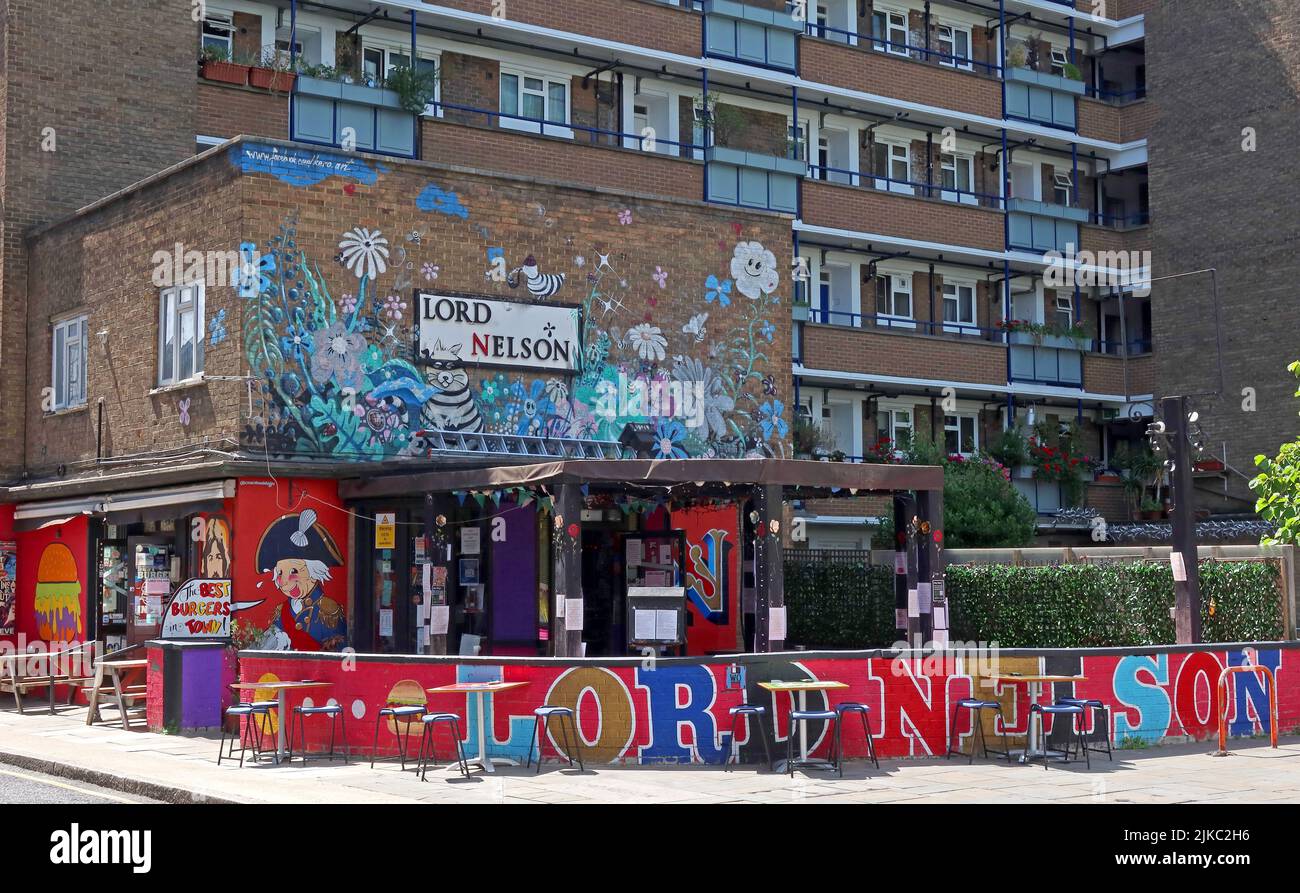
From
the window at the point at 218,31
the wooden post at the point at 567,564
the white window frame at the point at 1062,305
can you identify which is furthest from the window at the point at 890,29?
the wooden post at the point at 567,564

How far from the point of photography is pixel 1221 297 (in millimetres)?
38469

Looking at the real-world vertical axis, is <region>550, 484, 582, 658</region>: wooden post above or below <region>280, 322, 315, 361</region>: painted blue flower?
below

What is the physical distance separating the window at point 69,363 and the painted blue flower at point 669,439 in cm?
873

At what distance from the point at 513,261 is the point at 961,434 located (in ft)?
65.9

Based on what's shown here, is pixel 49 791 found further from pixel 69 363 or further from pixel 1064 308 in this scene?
pixel 1064 308

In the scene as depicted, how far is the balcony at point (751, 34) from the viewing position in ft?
113

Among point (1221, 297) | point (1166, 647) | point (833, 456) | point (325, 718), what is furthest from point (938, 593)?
point (1221, 297)

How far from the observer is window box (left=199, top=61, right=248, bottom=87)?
87.2 feet

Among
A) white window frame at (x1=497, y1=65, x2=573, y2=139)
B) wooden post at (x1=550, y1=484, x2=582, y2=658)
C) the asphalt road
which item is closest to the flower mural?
wooden post at (x1=550, y1=484, x2=582, y2=658)

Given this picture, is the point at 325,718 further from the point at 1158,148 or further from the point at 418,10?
the point at 1158,148

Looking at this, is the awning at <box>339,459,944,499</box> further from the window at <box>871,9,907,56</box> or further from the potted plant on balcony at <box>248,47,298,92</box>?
the window at <box>871,9,907,56</box>

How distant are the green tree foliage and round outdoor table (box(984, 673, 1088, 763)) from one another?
276 inches

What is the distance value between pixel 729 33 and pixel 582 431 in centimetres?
1595

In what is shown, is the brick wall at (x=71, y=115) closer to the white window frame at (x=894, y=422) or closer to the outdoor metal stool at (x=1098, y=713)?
the outdoor metal stool at (x=1098, y=713)
